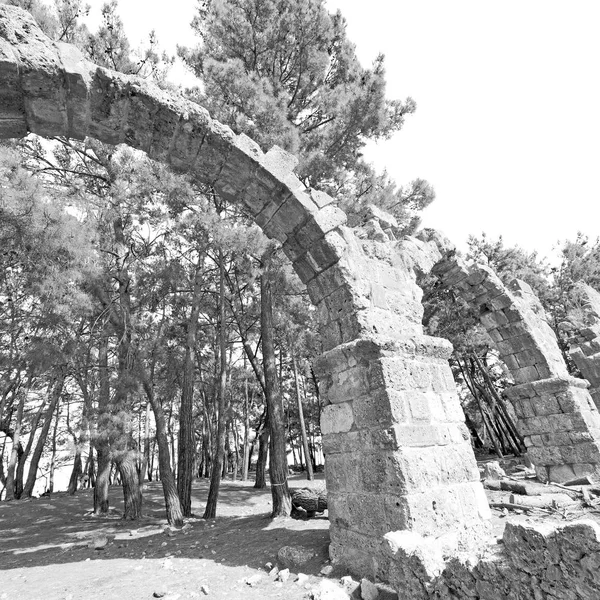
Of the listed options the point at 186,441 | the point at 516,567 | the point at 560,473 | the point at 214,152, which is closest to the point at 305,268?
the point at 214,152

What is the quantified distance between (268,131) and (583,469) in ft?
29.3

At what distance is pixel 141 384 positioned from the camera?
7781 millimetres

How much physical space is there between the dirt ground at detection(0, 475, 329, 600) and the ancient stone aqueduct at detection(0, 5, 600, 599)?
2.93 ft

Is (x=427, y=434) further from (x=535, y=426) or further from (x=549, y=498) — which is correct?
(x=535, y=426)

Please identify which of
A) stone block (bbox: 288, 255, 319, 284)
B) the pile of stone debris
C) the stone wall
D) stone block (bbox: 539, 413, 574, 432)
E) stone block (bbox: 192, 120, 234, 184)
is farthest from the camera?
stone block (bbox: 539, 413, 574, 432)

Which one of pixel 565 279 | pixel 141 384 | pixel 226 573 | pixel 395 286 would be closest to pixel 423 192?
pixel 395 286

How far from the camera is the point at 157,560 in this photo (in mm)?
4652

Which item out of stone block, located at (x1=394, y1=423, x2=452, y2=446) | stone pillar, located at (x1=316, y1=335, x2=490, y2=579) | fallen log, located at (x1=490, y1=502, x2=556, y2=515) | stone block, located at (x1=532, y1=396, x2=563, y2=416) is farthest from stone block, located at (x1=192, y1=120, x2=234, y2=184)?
stone block, located at (x1=532, y1=396, x2=563, y2=416)

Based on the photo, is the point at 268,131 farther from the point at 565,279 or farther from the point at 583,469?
the point at 565,279

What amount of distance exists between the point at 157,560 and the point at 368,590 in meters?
2.88

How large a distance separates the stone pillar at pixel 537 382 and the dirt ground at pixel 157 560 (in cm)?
487

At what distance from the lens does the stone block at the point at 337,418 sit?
4.07 meters

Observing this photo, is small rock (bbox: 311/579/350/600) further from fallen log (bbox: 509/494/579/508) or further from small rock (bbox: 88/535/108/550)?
small rock (bbox: 88/535/108/550)

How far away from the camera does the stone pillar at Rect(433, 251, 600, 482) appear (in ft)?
24.1
